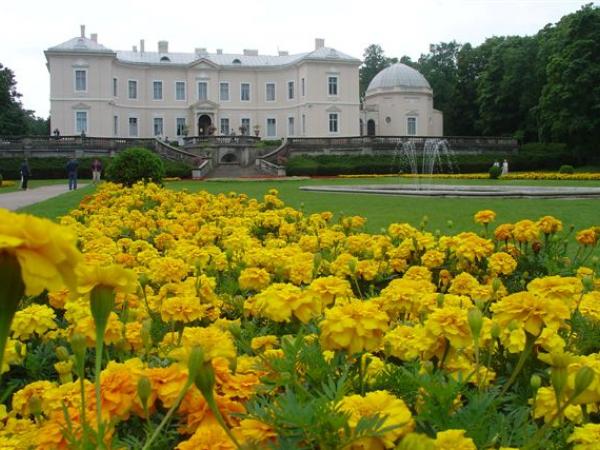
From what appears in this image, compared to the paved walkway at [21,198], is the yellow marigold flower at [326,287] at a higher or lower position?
higher

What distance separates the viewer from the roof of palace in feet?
159

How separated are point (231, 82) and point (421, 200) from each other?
4075cm

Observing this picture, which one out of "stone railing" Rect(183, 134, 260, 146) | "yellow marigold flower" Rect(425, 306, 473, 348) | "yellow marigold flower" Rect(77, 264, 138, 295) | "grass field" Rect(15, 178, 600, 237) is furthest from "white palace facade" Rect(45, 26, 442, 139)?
"yellow marigold flower" Rect(77, 264, 138, 295)

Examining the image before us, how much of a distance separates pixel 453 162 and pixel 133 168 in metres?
25.3

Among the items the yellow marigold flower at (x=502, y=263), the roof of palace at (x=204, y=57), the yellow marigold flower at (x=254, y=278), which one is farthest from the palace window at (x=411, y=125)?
the yellow marigold flower at (x=254, y=278)

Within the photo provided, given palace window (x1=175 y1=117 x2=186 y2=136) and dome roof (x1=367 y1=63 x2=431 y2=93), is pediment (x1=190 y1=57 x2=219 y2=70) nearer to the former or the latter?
palace window (x1=175 y1=117 x2=186 y2=136)

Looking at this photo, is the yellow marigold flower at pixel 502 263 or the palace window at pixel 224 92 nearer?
the yellow marigold flower at pixel 502 263

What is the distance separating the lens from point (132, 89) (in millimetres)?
51656

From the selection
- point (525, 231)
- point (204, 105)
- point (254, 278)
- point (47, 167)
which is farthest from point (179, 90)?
point (254, 278)

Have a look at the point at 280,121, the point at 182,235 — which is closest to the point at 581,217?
the point at 182,235

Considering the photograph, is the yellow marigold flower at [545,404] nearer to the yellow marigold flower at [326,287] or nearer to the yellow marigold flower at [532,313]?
the yellow marigold flower at [532,313]

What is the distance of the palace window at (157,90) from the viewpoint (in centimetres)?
5206

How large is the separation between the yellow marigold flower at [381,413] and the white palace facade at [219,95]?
4827cm

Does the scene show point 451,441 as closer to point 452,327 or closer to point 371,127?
point 452,327
